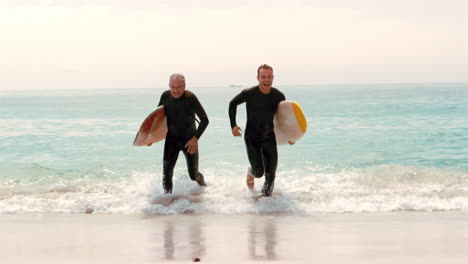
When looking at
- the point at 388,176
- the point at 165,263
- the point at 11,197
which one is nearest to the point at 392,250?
the point at 165,263

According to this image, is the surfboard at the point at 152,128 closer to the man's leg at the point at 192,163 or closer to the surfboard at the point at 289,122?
the man's leg at the point at 192,163

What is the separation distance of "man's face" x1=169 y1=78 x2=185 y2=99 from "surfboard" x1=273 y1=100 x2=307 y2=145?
143 cm

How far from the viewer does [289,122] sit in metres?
7.48

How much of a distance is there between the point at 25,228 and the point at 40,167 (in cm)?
641

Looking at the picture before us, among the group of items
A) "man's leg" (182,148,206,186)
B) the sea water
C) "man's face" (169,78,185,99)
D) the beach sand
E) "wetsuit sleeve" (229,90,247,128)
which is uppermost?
"man's face" (169,78,185,99)

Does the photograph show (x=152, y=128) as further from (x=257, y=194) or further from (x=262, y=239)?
(x=262, y=239)

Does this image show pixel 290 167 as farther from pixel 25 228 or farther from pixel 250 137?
pixel 25 228

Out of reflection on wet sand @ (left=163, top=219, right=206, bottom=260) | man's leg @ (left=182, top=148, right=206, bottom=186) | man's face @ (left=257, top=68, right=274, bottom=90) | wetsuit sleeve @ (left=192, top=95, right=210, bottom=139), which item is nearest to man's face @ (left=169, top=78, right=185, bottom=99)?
wetsuit sleeve @ (left=192, top=95, right=210, bottom=139)

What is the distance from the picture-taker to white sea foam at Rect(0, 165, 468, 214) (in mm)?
7035

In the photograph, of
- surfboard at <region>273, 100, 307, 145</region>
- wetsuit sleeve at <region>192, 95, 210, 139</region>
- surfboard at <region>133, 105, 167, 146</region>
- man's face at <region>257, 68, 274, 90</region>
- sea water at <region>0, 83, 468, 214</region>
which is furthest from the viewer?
surfboard at <region>133, 105, 167, 146</region>

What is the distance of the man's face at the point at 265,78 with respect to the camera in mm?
6938

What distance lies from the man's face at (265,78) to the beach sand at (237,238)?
181cm

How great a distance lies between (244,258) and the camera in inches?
178

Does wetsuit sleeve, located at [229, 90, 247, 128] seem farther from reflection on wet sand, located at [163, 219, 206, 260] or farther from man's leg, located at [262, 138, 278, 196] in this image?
reflection on wet sand, located at [163, 219, 206, 260]
